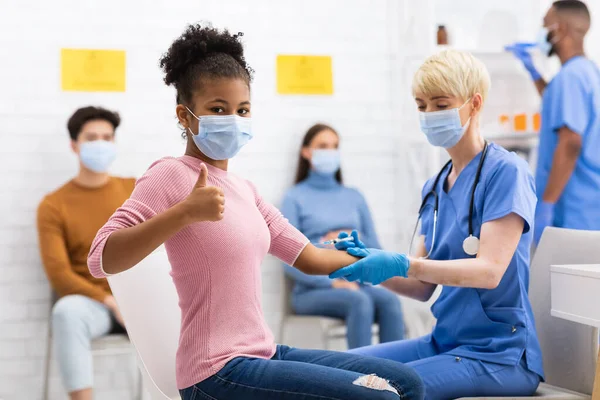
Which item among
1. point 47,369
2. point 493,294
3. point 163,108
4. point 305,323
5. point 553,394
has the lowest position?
point 47,369

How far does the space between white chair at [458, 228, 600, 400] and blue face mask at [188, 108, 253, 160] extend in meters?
0.90

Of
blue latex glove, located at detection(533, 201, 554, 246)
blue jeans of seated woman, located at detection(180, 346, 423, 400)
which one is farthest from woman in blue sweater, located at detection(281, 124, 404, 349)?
blue jeans of seated woman, located at detection(180, 346, 423, 400)

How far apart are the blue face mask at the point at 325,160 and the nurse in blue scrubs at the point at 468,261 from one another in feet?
5.97

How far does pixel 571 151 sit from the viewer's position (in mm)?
3486

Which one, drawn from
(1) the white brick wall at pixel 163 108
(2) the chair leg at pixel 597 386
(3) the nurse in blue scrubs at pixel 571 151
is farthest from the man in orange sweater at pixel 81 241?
(2) the chair leg at pixel 597 386

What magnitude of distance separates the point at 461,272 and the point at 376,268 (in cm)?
20

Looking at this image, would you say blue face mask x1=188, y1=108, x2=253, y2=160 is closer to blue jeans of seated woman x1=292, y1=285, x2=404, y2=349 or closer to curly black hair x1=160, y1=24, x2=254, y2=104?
curly black hair x1=160, y1=24, x2=254, y2=104

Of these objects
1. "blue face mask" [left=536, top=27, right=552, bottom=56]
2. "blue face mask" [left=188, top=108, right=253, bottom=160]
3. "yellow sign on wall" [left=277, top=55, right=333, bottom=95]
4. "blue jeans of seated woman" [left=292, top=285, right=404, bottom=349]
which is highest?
"blue face mask" [left=536, top=27, right=552, bottom=56]

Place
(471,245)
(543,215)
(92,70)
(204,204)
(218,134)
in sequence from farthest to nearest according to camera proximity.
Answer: (92,70)
(543,215)
(471,245)
(218,134)
(204,204)

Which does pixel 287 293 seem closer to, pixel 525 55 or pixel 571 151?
pixel 571 151

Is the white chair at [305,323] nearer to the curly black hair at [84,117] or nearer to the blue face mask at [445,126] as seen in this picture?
the curly black hair at [84,117]

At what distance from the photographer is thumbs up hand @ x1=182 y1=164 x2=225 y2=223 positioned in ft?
4.44

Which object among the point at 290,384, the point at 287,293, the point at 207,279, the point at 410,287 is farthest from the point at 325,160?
the point at 290,384

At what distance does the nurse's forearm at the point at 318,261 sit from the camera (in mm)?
1750
